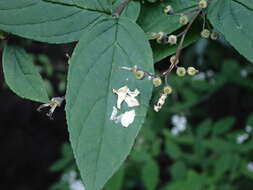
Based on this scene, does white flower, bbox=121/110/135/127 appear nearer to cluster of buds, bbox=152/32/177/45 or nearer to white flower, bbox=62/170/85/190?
cluster of buds, bbox=152/32/177/45

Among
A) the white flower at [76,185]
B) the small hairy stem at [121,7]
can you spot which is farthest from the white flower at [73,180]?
the small hairy stem at [121,7]

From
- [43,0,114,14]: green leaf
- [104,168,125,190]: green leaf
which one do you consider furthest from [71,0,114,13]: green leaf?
[104,168,125,190]: green leaf

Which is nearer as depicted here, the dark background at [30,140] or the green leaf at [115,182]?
the green leaf at [115,182]

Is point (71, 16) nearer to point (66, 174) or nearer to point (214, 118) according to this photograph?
point (66, 174)

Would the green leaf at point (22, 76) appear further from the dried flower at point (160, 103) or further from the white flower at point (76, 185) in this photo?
the white flower at point (76, 185)

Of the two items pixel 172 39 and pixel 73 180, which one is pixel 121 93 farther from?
pixel 73 180
